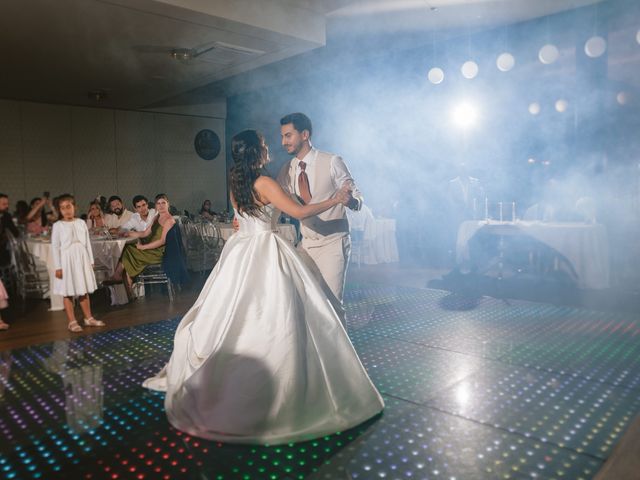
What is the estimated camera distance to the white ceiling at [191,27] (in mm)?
5219

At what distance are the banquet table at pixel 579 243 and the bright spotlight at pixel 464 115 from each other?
2174 millimetres

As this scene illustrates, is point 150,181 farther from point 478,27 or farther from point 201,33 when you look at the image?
point 478,27

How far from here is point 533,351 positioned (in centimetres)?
339

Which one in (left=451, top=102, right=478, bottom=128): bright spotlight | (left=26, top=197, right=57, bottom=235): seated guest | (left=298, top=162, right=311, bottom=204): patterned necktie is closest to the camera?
(left=298, top=162, right=311, bottom=204): patterned necktie

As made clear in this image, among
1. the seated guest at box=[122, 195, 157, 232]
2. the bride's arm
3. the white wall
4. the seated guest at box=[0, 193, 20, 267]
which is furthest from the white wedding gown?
the white wall

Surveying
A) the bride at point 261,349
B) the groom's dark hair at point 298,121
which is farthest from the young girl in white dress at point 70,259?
the groom's dark hair at point 298,121

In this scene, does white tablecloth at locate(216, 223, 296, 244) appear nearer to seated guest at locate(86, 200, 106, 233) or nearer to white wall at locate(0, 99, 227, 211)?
seated guest at locate(86, 200, 106, 233)

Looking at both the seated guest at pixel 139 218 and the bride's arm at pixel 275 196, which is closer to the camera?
the bride's arm at pixel 275 196

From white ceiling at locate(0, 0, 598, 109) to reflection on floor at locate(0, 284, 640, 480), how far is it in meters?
3.31

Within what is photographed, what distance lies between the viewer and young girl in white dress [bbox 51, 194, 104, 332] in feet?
13.8

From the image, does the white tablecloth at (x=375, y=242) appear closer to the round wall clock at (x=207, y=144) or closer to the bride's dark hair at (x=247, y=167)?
the bride's dark hair at (x=247, y=167)

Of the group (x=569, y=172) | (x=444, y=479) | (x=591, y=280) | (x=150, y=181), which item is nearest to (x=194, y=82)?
(x=150, y=181)

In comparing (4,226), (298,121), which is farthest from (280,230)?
(298,121)

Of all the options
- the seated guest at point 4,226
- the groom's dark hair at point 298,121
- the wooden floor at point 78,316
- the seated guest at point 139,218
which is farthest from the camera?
the seated guest at point 139,218
